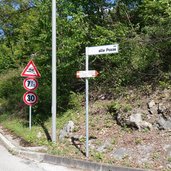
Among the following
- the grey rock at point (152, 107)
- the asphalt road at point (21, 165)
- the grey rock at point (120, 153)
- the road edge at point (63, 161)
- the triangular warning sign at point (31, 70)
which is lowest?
the asphalt road at point (21, 165)

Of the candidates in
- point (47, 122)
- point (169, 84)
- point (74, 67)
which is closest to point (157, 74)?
point (169, 84)

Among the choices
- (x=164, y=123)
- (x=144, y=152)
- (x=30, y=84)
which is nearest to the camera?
(x=144, y=152)

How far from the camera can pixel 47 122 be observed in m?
14.3

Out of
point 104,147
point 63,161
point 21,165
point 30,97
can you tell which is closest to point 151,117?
point 104,147

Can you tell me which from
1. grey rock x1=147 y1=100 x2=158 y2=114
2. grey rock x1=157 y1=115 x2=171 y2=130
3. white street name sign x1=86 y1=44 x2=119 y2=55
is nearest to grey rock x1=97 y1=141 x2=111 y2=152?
grey rock x1=157 y1=115 x2=171 y2=130

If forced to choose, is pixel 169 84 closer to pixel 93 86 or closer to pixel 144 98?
pixel 144 98

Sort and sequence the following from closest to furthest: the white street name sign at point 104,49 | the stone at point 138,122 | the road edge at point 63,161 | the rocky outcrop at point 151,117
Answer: the road edge at point 63,161
the white street name sign at point 104,49
the rocky outcrop at point 151,117
the stone at point 138,122

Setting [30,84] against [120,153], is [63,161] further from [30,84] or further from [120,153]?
[30,84]

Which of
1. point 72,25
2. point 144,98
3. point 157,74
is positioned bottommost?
point 144,98

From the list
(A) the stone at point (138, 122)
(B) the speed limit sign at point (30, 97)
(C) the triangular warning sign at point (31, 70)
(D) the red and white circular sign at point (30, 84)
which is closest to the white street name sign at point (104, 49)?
(A) the stone at point (138, 122)

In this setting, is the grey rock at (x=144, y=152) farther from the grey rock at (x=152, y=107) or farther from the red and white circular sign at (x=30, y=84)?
the red and white circular sign at (x=30, y=84)

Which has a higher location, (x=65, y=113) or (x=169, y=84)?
(x=169, y=84)

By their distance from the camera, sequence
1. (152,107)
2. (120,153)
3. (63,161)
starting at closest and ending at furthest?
(120,153) < (63,161) < (152,107)

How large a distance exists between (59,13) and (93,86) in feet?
10.8
